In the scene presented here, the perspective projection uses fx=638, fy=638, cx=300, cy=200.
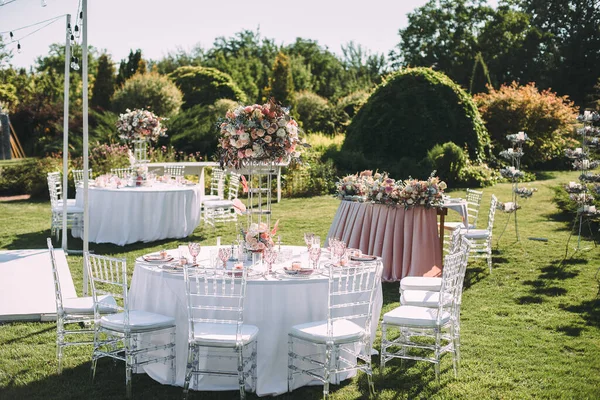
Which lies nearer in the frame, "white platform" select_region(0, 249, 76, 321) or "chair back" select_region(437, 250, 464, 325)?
"chair back" select_region(437, 250, 464, 325)

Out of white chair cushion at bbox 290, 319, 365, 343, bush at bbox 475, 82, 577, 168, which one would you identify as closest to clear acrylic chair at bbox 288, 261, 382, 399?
white chair cushion at bbox 290, 319, 365, 343

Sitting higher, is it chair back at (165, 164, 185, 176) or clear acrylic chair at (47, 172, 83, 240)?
chair back at (165, 164, 185, 176)

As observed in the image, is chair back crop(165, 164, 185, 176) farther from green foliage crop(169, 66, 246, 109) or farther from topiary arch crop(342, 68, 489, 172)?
green foliage crop(169, 66, 246, 109)

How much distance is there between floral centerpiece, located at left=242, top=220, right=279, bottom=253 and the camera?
215 inches

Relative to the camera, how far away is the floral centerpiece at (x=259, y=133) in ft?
16.9

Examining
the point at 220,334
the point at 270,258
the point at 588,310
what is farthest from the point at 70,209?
the point at 588,310

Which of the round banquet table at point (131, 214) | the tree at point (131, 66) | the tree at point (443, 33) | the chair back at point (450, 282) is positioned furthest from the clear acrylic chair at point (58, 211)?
the tree at point (443, 33)

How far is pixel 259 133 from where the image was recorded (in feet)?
16.8

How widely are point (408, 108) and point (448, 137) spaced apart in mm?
1453

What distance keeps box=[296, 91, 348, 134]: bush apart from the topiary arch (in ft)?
19.0

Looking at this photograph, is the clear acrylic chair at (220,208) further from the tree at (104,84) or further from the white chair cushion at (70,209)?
the tree at (104,84)

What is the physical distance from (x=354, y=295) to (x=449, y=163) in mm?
12553

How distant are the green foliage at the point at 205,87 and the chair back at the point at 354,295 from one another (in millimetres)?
20261

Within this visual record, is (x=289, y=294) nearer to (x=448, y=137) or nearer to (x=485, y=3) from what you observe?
(x=448, y=137)
